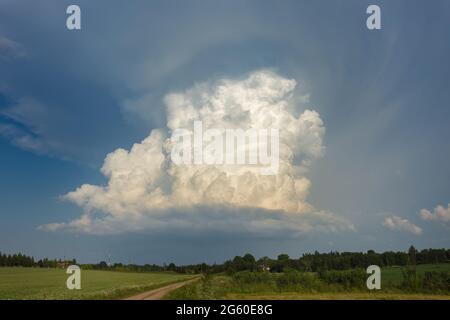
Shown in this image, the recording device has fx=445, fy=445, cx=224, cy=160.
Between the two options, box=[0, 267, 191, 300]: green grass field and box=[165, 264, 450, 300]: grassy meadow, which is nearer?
box=[0, 267, 191, 300]: green grass field

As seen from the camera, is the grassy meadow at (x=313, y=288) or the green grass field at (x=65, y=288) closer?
the green grass field at (x=65, y=288)

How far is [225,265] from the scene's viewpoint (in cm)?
18050

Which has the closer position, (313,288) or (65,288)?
(313,288)
